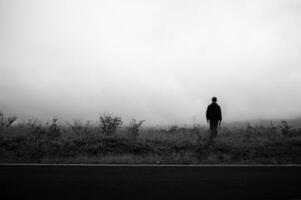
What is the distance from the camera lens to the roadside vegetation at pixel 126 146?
32.5ft

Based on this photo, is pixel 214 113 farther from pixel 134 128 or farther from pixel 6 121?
pixel 6 121

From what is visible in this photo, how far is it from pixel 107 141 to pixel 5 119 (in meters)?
7.05

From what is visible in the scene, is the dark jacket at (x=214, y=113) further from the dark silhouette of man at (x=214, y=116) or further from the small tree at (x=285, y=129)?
the small tree at (x=285, y=129)

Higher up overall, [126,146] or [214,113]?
[214,113]

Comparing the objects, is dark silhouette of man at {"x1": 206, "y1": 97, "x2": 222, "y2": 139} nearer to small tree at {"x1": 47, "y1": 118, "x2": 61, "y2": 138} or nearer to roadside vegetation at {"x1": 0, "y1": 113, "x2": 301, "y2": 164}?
roadside vegetation at {"x1": 0, "y1": 113, "x2": 301, "y2": 164}

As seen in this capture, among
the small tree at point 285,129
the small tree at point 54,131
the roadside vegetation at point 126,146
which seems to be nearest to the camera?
the roadside vegetation at point 126,146

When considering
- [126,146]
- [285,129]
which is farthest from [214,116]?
[285,129]

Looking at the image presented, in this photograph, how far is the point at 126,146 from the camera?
12.1 metres
